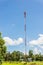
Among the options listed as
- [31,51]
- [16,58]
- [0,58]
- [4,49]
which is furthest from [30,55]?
[0,58]

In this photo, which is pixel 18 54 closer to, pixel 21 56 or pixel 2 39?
pixel 21 56

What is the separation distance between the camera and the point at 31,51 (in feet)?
380

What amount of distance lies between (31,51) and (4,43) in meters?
77.4

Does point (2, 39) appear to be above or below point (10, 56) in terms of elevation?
below

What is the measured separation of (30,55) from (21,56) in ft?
Answer: 17.1

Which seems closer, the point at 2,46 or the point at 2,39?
the point at 2,39

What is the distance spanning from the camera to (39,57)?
111 m

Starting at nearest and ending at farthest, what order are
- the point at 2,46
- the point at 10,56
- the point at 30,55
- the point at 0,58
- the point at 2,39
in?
the point at 0,58 < the point at 2,39 < the point at 2,46 < the point at 10,56 < the point at 30,55

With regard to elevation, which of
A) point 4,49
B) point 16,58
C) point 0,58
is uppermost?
point 16,58

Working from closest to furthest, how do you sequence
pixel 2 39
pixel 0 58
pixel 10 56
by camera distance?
pixel 0 58 → pixel 2 39 → pixel 10 56

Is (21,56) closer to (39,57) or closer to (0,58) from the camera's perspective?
(39,57)

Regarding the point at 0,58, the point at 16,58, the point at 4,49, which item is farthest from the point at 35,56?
the point at 0,58

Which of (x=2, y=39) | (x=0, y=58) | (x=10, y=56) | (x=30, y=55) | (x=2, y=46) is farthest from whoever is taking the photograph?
(x=30, y=55)

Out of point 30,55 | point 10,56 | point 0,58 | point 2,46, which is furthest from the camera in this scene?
point 30,55
